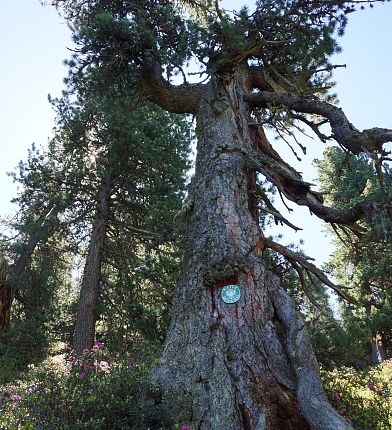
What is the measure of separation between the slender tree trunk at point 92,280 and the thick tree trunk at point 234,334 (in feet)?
15.5

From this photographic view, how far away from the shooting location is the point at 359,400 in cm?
459

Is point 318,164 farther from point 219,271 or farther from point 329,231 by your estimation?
point 219,271

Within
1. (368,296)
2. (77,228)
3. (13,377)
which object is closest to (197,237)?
(13,377)

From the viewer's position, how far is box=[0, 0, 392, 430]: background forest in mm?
3562

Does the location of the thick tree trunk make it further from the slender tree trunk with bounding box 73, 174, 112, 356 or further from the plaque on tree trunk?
the slender tree trunk with bounding box 73, 174, 112, 356

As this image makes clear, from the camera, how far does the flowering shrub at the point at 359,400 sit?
4.30m

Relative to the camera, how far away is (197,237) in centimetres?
472

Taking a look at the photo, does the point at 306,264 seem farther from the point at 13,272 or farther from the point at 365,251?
the point at 13,272

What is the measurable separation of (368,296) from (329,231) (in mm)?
7371

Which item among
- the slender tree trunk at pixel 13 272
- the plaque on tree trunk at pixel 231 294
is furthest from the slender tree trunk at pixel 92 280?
the plaque on tree trunk at pixel 231 294

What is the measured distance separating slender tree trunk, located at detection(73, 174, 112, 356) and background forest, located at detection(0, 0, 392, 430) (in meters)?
0.03

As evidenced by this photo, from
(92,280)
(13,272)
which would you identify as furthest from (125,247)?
(13,272)

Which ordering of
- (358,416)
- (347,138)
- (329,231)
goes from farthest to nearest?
(329,231), (347,138), (358,416)

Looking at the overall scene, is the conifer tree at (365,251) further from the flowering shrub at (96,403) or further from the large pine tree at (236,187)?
the flowering shrub at (96,403)
